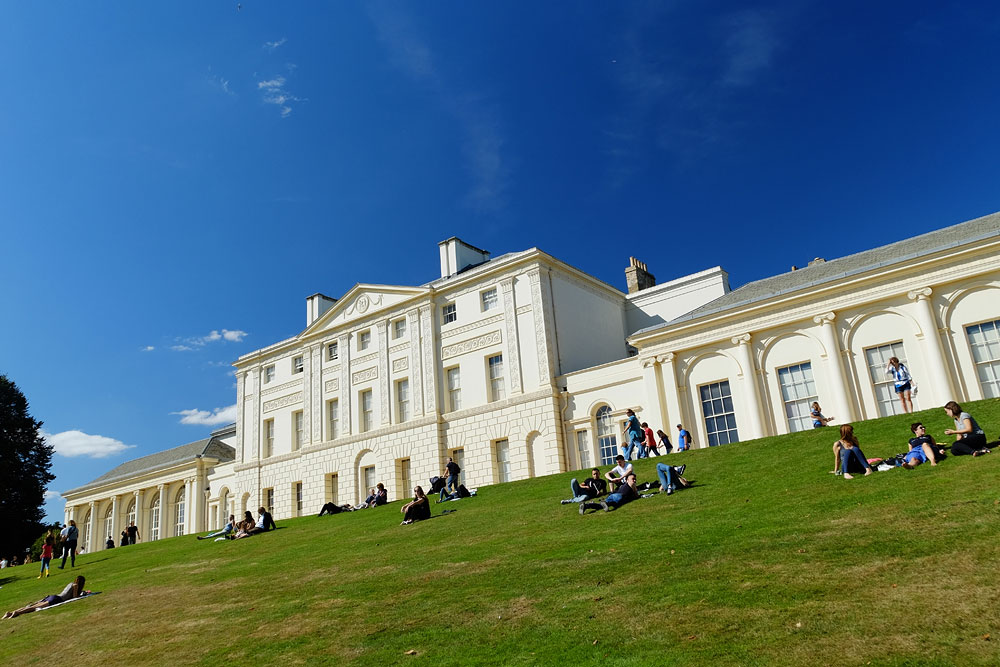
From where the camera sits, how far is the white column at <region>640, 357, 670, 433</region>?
1267 inches

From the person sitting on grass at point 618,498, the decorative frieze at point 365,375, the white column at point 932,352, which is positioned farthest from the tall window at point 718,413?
the decorative frieze at point 365,375

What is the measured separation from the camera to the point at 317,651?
10789mm

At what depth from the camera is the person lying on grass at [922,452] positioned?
1579cm

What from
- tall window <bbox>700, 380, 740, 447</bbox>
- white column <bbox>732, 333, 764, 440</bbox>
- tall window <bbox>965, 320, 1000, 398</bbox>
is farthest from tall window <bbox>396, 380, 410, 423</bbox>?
tall window <bbox>965, 320, 1000, 398</bbox>

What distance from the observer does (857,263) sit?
100 feet

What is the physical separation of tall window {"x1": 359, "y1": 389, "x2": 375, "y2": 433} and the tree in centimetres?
2510

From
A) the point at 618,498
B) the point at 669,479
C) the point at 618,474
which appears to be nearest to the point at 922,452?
the point at 669,479

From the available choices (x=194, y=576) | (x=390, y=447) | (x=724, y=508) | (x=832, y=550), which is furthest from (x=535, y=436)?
(x=832, y=550)

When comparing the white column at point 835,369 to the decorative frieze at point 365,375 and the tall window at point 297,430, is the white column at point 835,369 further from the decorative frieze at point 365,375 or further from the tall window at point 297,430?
the tall window at point 297,430

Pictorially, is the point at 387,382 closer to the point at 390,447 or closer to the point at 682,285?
the point at 390,447

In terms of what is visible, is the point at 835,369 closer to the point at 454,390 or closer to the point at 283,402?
the point at 454,390

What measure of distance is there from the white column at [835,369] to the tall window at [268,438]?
115 ft

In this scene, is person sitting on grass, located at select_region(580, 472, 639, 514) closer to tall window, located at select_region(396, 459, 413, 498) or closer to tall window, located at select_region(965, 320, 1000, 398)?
tall window, located at select_region(965, 320, 1000, 398)

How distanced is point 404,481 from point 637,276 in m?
18.6
